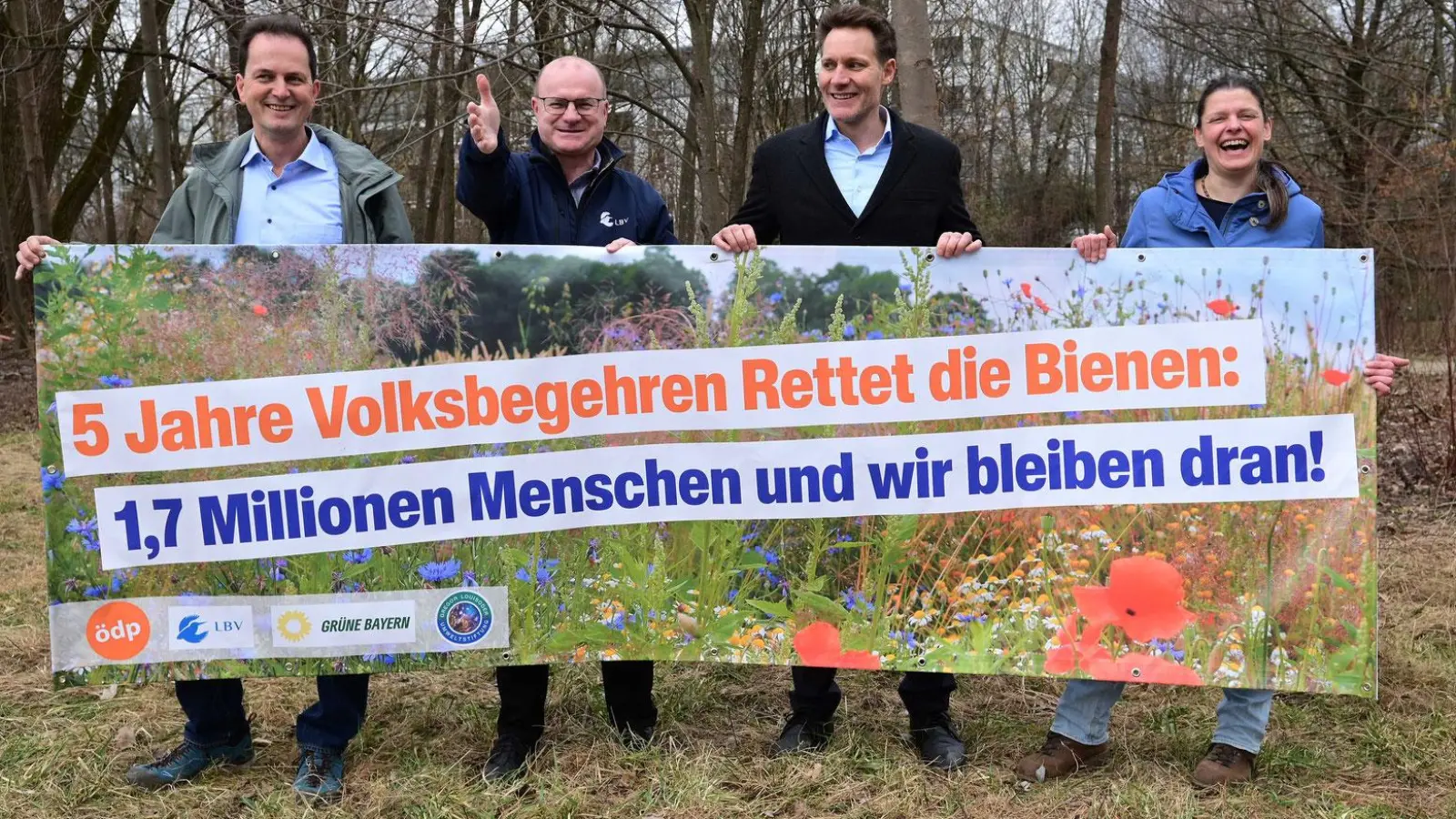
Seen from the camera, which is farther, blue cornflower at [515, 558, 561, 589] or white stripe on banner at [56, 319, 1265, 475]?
blue cornflower at [515, 558, 561, 589]

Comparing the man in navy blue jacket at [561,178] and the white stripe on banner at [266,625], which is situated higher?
the man in navy blue jacket at [561,178]

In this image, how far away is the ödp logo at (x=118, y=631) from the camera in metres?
3.19

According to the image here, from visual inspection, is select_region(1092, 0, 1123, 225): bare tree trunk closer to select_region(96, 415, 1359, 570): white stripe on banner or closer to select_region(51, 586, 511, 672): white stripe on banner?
select_region(96, 415, 1359, 570): white stripe on banner

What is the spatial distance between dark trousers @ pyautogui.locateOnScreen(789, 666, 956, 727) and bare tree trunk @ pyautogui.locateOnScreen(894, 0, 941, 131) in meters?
2.92

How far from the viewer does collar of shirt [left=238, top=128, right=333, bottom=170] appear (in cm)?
322

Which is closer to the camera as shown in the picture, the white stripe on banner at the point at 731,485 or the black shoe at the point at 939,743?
the white stripe on banner at the point at 731,485

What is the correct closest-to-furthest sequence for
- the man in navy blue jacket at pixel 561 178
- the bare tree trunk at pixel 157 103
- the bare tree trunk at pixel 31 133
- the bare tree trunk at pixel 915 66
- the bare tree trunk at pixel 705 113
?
the man in navy blue jacket at pixel 561 178, the bare tree trunk at pixel 915 66, the bare tree trunk at pixel 705 113, the bare tree trunk at pixel 157 103, the bare tree trunk at pixel 31 133

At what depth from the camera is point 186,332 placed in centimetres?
315

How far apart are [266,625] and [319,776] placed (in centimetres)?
45

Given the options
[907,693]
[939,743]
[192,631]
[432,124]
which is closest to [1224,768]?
[939,743]

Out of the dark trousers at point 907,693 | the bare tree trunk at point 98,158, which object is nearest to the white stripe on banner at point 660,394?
the dark trousers at point 907,693

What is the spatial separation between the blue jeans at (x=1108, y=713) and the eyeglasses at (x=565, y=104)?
212cm

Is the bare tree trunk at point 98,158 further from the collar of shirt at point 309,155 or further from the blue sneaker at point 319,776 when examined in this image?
the blue sneaker at point 319,776

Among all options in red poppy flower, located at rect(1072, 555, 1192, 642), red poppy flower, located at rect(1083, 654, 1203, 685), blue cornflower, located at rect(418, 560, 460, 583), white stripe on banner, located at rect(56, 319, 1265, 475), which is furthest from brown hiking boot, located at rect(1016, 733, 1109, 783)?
blue cornflower, located at rect(418, 560, 460, 583)
